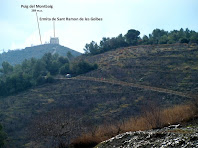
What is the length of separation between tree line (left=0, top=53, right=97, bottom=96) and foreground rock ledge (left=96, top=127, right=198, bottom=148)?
117 ft

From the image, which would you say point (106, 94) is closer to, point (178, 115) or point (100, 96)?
point (100, 96)

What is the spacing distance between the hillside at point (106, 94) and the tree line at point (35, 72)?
2230mm

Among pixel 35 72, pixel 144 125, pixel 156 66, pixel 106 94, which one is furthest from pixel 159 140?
pixel 35 72

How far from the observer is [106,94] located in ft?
119

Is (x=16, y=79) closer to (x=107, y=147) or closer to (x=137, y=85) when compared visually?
(x=137, y=85)

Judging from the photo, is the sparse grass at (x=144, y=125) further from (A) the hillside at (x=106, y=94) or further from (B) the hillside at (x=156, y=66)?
(B) the hillside at (x=156, y=66)

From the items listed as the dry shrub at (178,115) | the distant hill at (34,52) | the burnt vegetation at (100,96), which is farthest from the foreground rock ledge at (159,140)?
the distant hill at (34,52)

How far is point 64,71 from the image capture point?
51.4 m

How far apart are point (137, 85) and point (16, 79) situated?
22.7 meters

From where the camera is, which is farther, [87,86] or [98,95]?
[87,86]

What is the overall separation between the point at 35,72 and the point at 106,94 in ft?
64.8

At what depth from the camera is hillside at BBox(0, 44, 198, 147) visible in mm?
22122

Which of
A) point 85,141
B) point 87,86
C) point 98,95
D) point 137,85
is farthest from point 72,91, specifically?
point 85,141

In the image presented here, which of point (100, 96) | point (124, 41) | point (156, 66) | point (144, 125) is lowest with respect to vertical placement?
point (100, 96)
